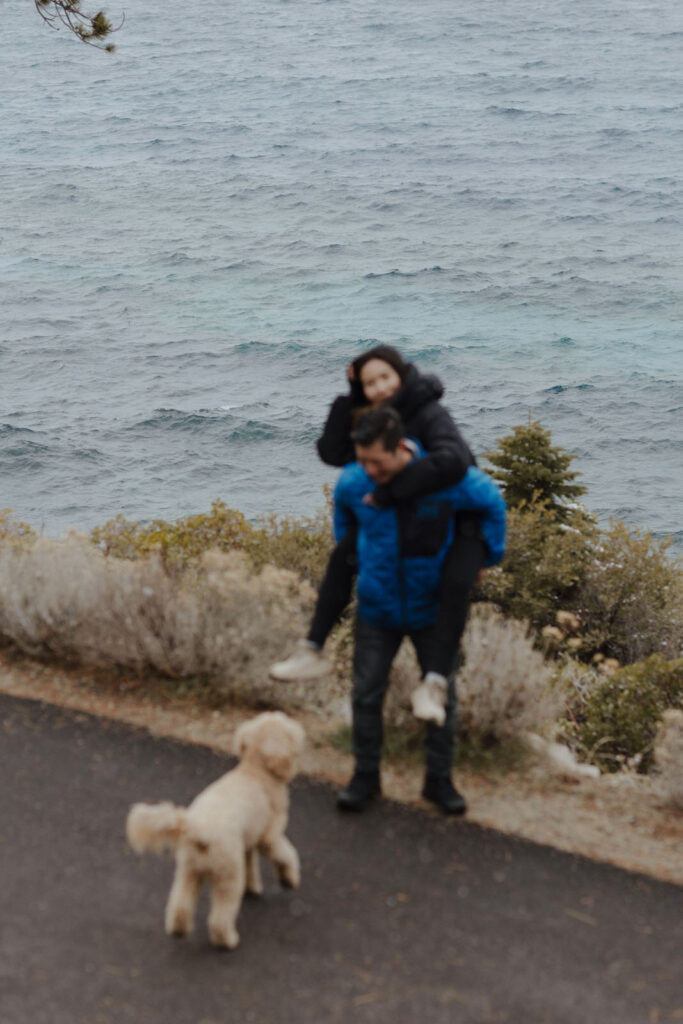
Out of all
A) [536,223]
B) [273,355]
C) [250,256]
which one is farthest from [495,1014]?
[536,223]

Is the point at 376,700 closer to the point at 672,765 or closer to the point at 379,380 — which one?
the point at 379,380

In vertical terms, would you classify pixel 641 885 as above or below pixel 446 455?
below

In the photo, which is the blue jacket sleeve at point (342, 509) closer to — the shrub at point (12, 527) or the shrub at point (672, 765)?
the shrub at point (672, 765)

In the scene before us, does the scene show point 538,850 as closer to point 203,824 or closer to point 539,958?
point 539,958

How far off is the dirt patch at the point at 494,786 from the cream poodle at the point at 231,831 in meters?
1.11

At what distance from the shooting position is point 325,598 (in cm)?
551

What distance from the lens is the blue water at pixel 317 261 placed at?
35.2 m

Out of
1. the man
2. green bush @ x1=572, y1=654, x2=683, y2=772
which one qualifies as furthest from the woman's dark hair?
green bush @ x1=572, y1=654, x2=683, y2=772

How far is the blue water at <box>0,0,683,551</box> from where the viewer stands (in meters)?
35.2

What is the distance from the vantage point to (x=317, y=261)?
5284 centimetres

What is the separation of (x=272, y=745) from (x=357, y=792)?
1.00 m

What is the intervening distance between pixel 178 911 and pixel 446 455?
2154mm

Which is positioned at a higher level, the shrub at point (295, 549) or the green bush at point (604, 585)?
the shrub at point (295, 549)

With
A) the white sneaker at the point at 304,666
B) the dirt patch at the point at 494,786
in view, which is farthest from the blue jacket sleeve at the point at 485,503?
the dirt patch at the point at 494,786
